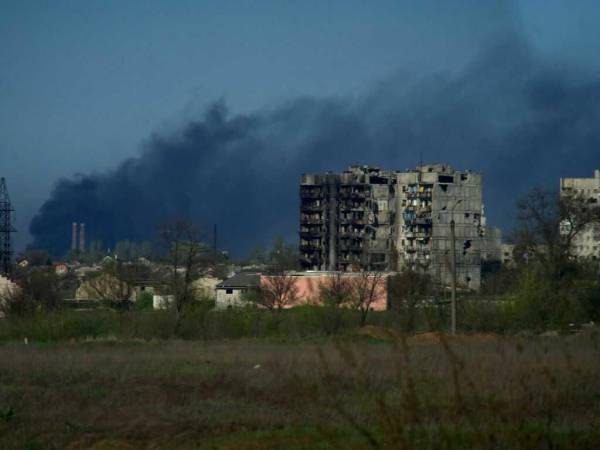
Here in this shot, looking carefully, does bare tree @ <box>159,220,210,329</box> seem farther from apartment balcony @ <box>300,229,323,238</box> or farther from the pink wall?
apartment balcony @ <box>300,229,323,238</box>

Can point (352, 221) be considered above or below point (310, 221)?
below

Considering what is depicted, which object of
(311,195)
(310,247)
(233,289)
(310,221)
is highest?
(311,195)

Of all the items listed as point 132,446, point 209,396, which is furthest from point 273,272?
point 132,446

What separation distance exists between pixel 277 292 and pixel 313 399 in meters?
Answer: 60.7

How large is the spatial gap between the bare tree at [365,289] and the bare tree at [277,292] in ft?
16.8

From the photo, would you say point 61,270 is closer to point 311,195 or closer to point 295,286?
point 311,195

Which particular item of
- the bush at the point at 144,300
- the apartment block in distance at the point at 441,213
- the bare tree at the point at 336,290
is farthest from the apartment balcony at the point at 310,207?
the bush at the point at 144,300

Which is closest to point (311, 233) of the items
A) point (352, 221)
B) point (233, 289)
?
point (352, 221)

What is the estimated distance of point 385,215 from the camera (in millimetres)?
99625

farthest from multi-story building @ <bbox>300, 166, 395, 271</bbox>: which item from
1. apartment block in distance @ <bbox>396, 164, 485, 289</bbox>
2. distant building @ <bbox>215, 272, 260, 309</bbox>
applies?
distant building @ <bbox>215, 272, 260, 309</bbox>

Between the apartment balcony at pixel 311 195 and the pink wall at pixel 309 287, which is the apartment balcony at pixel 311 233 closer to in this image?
the apartment balcony at pixel 311 195

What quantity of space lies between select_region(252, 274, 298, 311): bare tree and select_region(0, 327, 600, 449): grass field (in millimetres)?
37758

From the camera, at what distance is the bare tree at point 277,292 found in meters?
67.5

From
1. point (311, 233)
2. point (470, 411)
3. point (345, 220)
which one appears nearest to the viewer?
point (470, 411)
